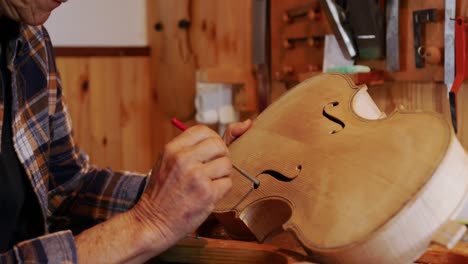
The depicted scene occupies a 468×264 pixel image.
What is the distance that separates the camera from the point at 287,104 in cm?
105

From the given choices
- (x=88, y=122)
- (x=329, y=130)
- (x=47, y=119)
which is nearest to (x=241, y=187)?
(x=329, y=130)

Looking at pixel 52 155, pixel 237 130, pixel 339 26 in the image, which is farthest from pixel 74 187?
pixel 339 26

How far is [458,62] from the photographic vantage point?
135 centimetres

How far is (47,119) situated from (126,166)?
1.62 meters

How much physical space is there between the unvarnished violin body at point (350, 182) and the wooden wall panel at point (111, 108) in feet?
6.19

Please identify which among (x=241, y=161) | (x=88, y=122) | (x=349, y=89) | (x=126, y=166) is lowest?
(x=126, y=166)

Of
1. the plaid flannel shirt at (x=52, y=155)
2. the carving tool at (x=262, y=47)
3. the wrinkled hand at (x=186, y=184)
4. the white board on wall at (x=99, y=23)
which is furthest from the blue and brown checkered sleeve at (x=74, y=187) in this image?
the white board on wall at (x=99, y=23)

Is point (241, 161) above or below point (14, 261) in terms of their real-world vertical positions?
above

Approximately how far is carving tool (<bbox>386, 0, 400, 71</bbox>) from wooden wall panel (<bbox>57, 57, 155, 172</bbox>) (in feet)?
5.16

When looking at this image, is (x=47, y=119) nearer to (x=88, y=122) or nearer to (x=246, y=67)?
(x=246, y=67)

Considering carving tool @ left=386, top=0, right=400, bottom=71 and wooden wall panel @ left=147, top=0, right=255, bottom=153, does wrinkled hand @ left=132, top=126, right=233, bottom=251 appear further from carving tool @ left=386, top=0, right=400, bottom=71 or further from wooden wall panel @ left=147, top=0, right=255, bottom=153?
wooden wall panel @ left=147, top=0, right=255, bottom=153

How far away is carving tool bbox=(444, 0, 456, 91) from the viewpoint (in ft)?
4.47

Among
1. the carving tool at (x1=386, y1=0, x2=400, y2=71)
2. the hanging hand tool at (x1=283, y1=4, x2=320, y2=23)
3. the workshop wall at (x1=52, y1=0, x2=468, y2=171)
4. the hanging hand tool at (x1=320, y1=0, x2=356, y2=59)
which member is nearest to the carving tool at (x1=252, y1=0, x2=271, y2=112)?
the workshop wall at (x1=52, y1=0, x2=468, y2=171)

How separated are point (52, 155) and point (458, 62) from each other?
0.94 m
